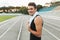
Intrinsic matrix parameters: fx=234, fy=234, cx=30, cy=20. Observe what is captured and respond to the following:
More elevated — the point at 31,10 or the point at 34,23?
the point at 31,10

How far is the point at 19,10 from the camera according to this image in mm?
166125

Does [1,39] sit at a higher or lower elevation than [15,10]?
higher

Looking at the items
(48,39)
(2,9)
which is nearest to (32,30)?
(48,39)

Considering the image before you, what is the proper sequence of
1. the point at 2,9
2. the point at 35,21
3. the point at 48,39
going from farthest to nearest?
the point at 2,9 < the point at 48,39 < the point at 35,21

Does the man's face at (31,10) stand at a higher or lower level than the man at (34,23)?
higher

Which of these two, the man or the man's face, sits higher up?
the man's face

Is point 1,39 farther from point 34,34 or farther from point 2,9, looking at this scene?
point 2,9

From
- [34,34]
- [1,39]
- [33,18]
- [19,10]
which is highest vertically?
[33,18]

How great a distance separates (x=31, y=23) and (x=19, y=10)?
527 ft

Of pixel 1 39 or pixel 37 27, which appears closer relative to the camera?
pixel 37 27

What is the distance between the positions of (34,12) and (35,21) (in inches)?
9.3

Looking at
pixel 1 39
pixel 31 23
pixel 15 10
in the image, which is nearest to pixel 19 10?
pixel 15 10

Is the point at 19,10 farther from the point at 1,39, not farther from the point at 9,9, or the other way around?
the point at 1,39

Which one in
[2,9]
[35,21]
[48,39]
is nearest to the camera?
[35,21]
